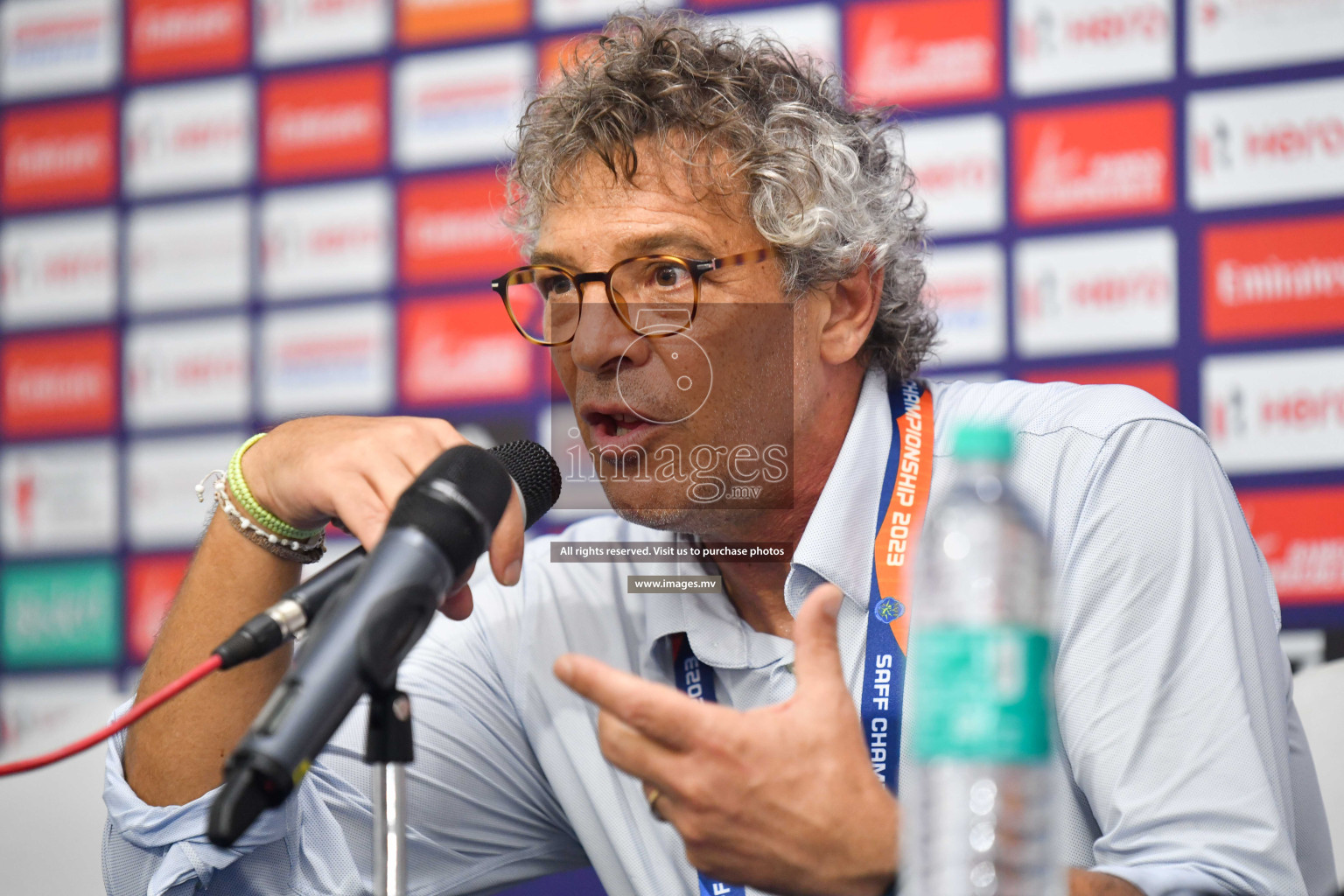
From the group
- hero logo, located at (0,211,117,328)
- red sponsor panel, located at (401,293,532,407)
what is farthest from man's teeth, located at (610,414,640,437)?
hero logo, located at (0,211,117,328)

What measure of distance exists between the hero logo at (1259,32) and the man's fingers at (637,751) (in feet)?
7.31

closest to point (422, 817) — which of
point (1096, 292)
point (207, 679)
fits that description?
point (207, 679)

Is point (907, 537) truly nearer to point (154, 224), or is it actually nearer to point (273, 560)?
point (273, 560)

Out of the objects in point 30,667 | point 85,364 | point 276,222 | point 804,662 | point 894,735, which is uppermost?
point 276,222

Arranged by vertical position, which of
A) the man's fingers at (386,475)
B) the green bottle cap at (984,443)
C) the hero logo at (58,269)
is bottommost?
the man's fingers at (386,475)

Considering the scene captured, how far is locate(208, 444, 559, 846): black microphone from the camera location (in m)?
0.58

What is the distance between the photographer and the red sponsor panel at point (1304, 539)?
88.0 inches

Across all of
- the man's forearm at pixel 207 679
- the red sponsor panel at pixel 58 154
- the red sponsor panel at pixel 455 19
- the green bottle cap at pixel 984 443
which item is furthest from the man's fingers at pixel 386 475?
the red sponsor panel at pixel 58 154

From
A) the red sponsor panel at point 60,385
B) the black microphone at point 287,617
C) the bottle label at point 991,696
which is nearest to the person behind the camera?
the bottle label at point 991,696

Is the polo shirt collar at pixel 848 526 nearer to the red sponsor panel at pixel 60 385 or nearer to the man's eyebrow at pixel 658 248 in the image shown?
the man's eyebrow at pixel 658 248

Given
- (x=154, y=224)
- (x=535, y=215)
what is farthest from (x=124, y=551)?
(x=535, y=215)

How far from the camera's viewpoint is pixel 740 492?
1.28 metres

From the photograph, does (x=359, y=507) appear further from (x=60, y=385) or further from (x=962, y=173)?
(x=60, y=385)

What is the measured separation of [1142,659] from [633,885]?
62 cm
